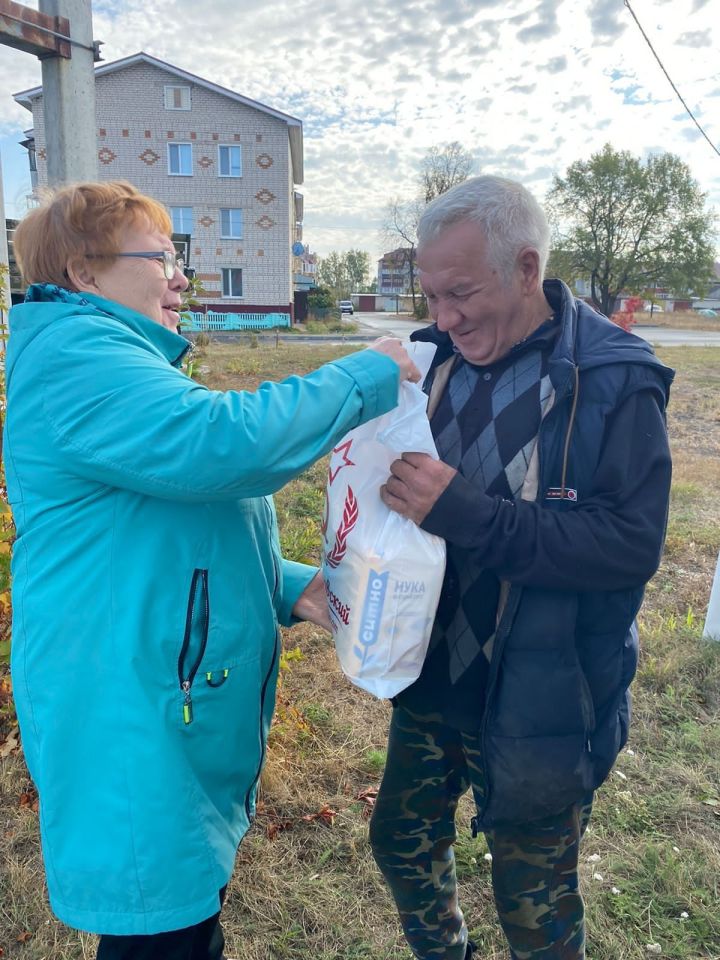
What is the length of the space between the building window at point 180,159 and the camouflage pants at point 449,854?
3377 cm

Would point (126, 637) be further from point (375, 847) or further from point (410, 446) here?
point (375, 847)

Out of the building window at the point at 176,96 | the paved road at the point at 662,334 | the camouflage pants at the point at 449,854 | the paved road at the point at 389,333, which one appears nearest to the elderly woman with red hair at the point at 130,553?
the camouflage pants at the point at 449,854

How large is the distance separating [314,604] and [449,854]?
80 cm

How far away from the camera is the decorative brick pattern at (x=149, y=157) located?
30.9 meters

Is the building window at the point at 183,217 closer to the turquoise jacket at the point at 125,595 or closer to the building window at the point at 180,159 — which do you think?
the building window at the point at 180,159

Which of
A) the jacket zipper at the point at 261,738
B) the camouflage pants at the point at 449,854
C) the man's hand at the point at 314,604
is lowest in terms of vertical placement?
the camouflage pants at the point at 449,854

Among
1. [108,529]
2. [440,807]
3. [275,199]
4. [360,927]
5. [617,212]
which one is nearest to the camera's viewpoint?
[108,529]

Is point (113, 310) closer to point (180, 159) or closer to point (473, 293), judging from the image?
point (473, 293)

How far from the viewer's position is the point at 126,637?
51.1 inches

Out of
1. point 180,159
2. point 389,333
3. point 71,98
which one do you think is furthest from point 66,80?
point 180,159

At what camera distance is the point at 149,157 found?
102 ft

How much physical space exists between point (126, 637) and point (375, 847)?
1.06m

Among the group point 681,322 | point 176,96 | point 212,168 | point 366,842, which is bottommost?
point 366,842

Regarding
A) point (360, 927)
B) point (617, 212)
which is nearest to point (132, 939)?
point (360, 927)
